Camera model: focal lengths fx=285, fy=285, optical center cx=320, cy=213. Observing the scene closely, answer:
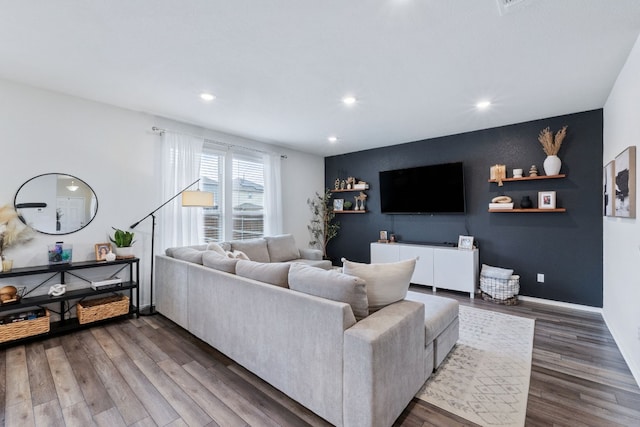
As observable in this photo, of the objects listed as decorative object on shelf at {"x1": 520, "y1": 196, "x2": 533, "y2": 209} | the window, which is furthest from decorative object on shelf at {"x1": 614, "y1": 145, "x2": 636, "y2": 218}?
the window

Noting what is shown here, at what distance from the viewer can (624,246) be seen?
2545 mm

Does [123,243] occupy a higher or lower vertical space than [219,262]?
higher

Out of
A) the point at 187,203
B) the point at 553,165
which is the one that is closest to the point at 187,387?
the point at 187,203

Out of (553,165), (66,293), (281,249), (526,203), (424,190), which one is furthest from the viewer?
(424,190)

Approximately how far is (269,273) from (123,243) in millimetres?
2334

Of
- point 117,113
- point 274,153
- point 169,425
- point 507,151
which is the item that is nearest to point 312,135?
point 274,153

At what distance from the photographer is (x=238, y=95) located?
10.4 ft

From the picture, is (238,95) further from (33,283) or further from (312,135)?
(33,283)

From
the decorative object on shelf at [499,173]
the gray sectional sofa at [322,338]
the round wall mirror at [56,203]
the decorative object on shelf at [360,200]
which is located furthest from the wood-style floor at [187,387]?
the decorative object on shelf at [360,200]

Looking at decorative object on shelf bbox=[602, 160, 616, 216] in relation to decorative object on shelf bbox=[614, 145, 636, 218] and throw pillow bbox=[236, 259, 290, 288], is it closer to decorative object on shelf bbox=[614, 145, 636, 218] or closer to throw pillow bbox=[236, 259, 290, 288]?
decorative object on shelf bbox=[614, 145, 636, 218]

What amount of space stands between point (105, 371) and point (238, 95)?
285 cm

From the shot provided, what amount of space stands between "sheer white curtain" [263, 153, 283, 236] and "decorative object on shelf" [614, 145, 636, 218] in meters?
4.52

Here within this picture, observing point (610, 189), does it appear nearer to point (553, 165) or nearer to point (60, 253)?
point (553, 165)

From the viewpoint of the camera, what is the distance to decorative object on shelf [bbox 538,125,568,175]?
3.78 metres
